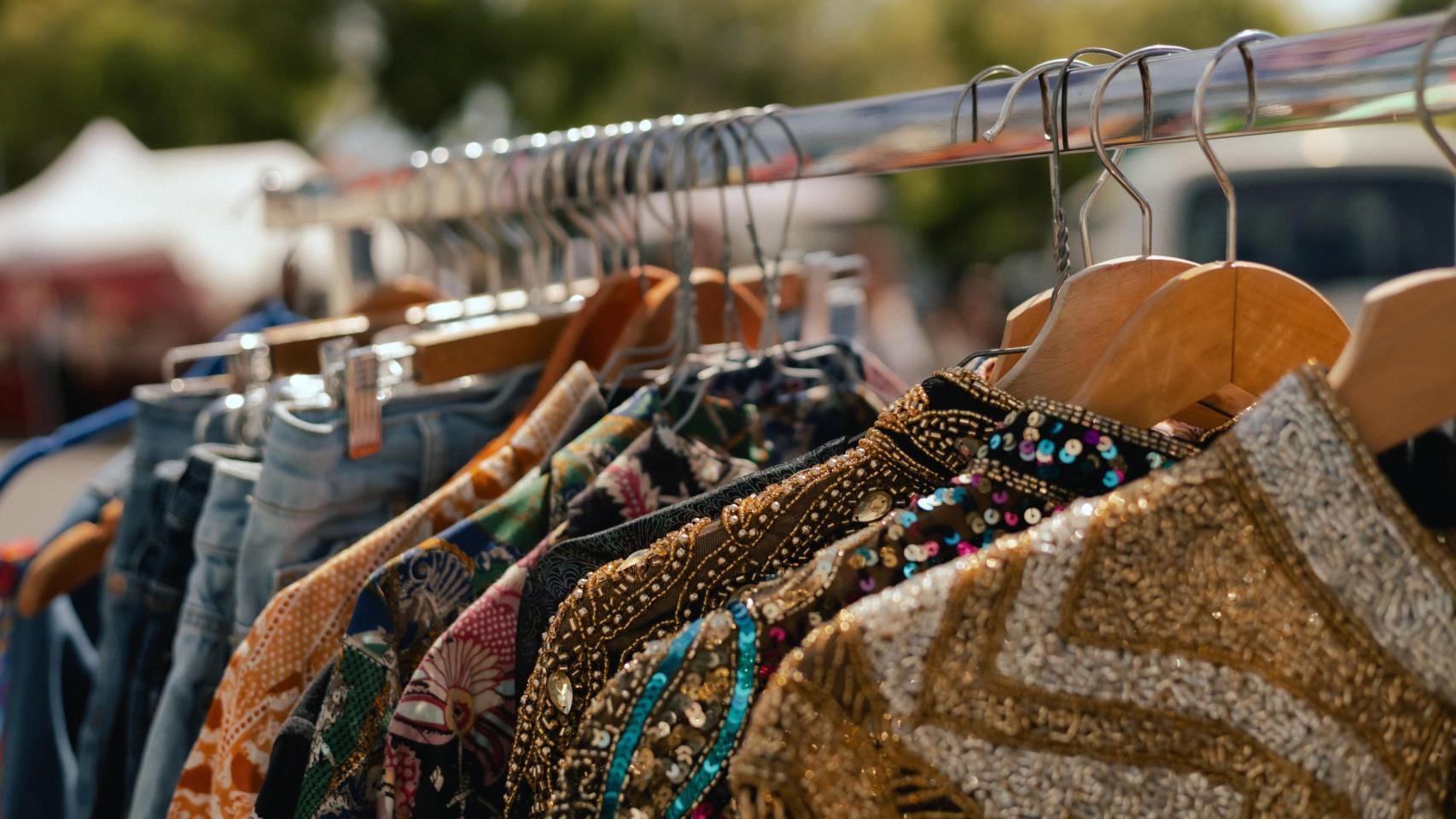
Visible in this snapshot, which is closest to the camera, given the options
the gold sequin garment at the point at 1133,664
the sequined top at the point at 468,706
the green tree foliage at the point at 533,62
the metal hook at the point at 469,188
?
the gold sequin garment at the point at 1133,664

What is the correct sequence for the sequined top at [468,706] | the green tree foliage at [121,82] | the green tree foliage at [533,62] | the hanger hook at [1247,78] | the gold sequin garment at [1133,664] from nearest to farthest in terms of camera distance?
Answer: 1. the gold sequin garment at [1133,664]
2. the hanger hook at [1247,78]
3. the sequined top at [468,706]
4. the green tree foliage at [121,82]
5. the green tree foliage at [533,62]

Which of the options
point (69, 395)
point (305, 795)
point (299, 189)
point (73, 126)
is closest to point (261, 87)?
point (73, 126)

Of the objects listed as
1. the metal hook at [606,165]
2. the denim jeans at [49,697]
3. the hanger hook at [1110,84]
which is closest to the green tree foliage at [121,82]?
the denim jeans at [49,697]

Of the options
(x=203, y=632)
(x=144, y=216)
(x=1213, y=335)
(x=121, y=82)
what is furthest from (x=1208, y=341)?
(x=121, y=82)

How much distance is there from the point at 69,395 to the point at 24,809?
10033 mm

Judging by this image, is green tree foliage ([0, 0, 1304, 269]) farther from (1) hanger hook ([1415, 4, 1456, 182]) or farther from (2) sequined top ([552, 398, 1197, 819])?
(1) hanger hook ([1415, 4, 1456, 182])

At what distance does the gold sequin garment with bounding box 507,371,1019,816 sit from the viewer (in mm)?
636

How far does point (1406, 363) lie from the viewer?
517 mm

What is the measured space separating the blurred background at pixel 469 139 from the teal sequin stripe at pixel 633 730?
807mm

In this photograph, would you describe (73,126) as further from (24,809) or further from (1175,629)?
(1175,629)

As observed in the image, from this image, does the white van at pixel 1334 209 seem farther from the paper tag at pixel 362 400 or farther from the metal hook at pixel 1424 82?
the metal hook at pixel 1424 82

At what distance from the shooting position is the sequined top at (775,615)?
1.83ft

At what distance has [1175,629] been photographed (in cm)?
52

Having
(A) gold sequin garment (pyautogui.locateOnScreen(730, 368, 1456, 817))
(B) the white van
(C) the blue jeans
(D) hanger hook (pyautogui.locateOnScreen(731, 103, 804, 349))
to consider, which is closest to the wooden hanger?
(C) the blue jeans
